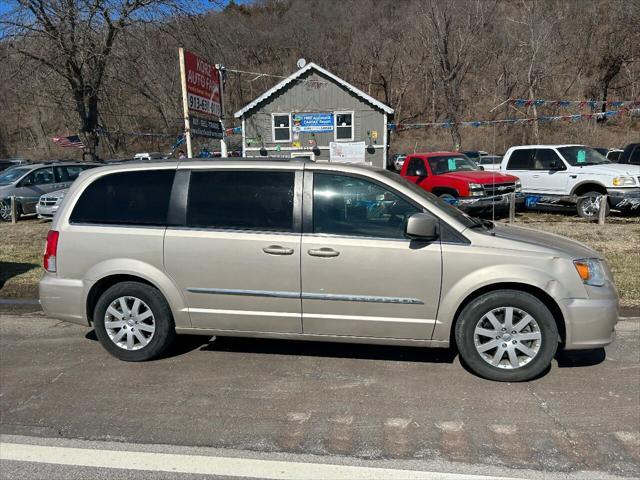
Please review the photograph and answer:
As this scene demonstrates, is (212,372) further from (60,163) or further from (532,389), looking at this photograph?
(60,163)

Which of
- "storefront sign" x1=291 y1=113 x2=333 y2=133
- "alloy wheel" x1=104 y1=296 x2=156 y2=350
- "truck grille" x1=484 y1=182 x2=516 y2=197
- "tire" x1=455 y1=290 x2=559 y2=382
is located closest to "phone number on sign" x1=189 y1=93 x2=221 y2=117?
"alloy wheel" x1=104 y1=296 x2=156 y2=350

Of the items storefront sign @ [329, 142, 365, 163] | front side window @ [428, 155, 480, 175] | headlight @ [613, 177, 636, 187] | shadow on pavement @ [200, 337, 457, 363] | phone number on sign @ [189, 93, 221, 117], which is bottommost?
shadow on pavement @ [200, 337, 457, 363]

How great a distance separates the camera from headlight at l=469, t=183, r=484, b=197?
11430 millimetres

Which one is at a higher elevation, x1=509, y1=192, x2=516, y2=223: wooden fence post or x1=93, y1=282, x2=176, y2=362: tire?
x1=509, y1=192, x2=516, y2=223: wooden fence post

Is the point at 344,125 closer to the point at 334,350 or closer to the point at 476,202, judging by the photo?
the point at 476,202

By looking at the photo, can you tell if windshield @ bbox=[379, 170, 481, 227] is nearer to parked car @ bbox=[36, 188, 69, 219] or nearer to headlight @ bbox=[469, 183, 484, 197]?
headlight @ bbox=[469, 183, 484, 197]

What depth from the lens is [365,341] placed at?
161 inches

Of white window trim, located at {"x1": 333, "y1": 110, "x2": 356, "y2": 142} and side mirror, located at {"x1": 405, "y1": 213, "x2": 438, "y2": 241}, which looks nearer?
side mirror, located at {"x1": 405, "y1": 213, "x2": 438, "y2": 241}

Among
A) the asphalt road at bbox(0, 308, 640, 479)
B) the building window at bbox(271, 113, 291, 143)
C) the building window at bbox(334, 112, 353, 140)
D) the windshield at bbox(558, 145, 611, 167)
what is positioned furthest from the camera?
the building window at bbox(271, 113, 291, 143)

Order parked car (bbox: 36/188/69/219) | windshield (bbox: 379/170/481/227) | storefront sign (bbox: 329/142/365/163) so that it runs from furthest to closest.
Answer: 1. storefront sign (bbox: 329/142/365/163)
2. parked car (bbox: 36/188/69/219)
3. windshield (bbox: 379/170/481/227)

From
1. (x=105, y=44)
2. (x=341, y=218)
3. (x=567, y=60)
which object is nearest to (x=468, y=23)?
(x=567, y=60)

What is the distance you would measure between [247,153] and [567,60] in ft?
130

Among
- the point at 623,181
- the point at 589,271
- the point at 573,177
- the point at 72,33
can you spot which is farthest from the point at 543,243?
the point at 72,33

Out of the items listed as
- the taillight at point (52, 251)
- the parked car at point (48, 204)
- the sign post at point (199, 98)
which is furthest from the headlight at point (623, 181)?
the parked car at point (48, 204)
